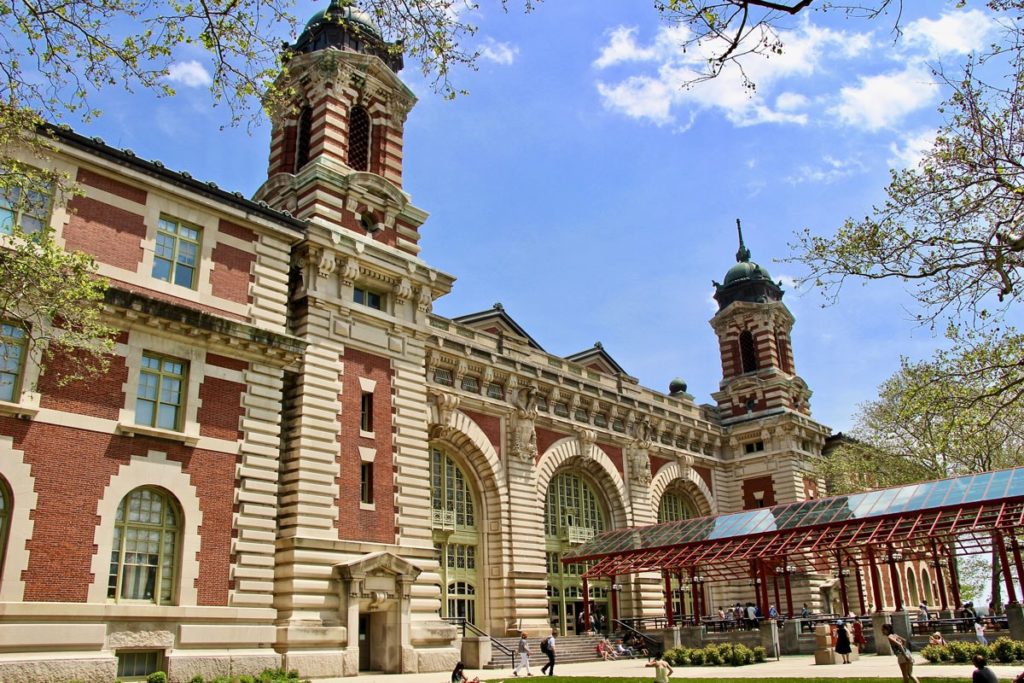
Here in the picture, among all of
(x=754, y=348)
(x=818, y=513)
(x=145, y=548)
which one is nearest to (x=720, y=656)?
(x=818, y=513)

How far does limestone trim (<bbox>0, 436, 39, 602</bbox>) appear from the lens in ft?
60.8

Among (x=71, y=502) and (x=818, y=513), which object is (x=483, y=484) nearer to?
(x=818, y=513)

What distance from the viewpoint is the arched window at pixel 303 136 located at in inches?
1353

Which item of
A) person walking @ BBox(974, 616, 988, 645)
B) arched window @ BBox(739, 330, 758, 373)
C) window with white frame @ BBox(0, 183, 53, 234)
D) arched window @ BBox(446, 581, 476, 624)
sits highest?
arched window @ BBox(739, 330, 758, 373)

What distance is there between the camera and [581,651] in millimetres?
35875

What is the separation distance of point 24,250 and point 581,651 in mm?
27489

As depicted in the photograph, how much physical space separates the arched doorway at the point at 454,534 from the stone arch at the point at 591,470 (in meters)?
4.04

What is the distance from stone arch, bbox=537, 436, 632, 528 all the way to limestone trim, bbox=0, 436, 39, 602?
79.3 ft

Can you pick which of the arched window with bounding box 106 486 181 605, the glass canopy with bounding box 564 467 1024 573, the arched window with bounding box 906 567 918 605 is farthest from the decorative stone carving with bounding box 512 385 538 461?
the arched window with bounding box 906 567 918 605

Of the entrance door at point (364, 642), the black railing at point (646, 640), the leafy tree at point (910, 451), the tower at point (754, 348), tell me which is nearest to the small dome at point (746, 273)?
the tower at point (754, 348)

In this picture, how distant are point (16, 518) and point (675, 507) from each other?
38745 millimetres

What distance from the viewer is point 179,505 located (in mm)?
22078

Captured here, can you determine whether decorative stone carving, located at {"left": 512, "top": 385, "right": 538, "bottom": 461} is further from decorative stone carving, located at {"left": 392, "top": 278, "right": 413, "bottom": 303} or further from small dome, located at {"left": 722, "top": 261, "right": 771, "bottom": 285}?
small dome, located at {"left": 722, "top": 261, "right": 771, "bottom": 285}

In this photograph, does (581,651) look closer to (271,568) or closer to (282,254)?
(271,568)
